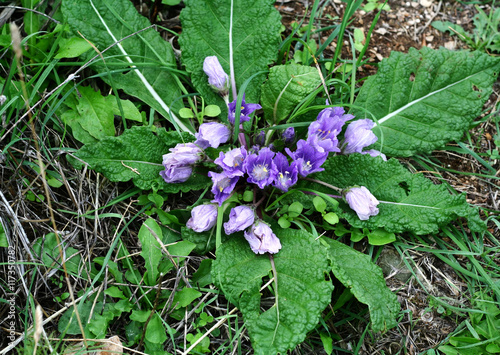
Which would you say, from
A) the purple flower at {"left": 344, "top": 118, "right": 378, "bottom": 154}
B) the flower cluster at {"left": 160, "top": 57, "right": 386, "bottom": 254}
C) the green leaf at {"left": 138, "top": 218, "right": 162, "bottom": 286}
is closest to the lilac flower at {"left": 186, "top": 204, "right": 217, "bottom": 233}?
the flower cluster at {"left": 160, "top": 57, "right": 386, "bottom": 254}

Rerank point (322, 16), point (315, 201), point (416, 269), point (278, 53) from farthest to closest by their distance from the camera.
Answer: point (322, 16) → point (278, 53) → point (416, 269) → point (315, 201)

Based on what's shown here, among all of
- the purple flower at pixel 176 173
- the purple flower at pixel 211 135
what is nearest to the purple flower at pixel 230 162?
the purple flower at pixel 211 135

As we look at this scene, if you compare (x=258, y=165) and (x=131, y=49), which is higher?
(x=131, y=49)

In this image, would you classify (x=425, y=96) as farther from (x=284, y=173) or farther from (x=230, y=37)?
(x=230, y=37)

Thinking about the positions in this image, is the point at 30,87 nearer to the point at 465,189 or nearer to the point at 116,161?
the point at 116,161

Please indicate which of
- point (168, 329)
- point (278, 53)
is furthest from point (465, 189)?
point (168, 329)

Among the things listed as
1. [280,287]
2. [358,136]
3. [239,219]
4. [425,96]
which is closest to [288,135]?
[358,136]
